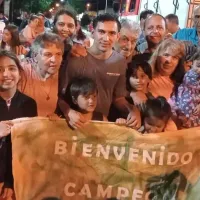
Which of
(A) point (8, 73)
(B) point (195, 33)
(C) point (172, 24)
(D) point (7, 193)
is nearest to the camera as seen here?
(A) point (8, 73)

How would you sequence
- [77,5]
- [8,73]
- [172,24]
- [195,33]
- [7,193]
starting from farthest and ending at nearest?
[77,5] → [172,24] → [195,33] → [7,193] → [8,73]

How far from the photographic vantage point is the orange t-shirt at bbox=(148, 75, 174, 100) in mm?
1583

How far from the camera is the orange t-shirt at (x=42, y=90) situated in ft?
4.73

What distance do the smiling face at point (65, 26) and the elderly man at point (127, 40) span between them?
0.59 ft

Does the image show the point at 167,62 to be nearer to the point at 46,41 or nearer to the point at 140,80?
the point at 140,80

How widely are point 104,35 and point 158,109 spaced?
1.13 ft

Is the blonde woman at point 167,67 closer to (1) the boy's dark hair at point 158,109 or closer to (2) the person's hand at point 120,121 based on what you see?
(1) the boy's dark hair at point 158,109

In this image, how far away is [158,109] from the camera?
61.6 inches

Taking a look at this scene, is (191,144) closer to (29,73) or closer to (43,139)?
(43,139)

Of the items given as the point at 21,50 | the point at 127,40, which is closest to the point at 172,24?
the point at 127,40

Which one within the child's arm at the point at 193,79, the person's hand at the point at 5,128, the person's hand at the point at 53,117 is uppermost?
the child's arm at the point at 193,79

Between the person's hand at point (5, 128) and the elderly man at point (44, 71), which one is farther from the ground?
the elderly man at point (44, 71)

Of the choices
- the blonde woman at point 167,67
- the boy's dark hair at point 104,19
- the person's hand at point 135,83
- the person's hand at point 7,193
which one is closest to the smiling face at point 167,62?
the blonde woman at point 167,67

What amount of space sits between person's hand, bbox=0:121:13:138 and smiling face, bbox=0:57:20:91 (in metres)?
0.12
